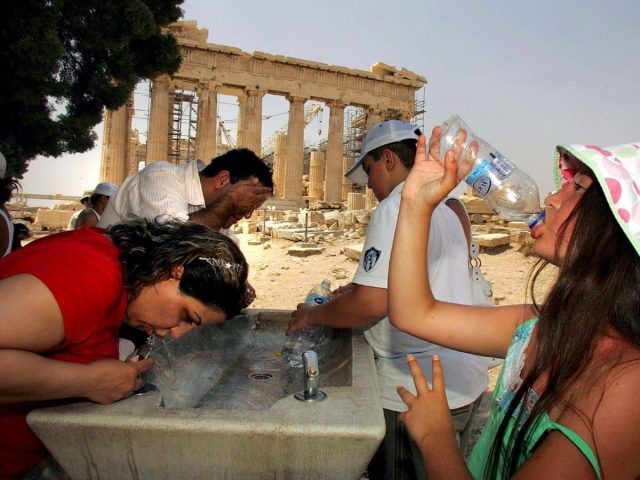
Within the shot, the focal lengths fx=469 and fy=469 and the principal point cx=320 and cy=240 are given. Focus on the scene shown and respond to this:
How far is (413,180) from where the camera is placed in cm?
145

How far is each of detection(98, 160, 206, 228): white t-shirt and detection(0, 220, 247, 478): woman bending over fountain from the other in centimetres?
131

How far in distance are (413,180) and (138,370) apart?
1097mm

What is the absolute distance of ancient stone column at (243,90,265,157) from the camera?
90.0ft

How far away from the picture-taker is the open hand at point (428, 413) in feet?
3.91

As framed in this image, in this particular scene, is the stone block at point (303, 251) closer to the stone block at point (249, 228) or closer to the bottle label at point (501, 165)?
Result: the stone block at point (249, 228)

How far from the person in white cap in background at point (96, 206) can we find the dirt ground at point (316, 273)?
297 centimetres

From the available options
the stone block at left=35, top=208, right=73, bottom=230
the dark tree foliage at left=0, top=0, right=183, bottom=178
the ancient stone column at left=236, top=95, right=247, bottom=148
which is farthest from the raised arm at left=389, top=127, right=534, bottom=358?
the ancient stone column at left=236, top=95, right=247, bottom=148

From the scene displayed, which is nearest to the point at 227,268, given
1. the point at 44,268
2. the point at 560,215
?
the point at 44,268

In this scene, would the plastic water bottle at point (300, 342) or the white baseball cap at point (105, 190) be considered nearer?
the plastic water bottle at point (300, 342)

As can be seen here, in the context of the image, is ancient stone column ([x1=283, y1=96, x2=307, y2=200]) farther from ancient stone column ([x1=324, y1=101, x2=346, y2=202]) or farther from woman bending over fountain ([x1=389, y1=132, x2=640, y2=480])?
woman bending over fountain ([x1=389, y1=132, x2=640, y2=480])

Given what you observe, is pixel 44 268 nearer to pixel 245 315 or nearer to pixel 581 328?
pixel 581 328

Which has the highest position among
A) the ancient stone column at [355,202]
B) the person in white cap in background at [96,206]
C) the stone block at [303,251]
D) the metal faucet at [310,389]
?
the ancient stone column at [355,202]

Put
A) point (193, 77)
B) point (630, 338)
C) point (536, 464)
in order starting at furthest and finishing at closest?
point (193, 77) < point (630, 338) < point (536, 464)

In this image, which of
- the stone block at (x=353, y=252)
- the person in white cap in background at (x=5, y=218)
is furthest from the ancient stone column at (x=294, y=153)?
the person in white cap in background at (x=5, y=218)
